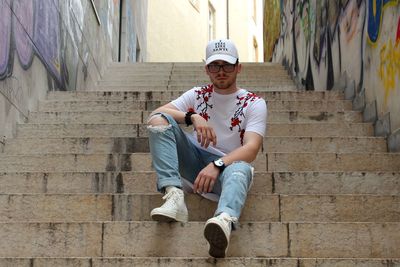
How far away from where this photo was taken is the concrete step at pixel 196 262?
108 inches

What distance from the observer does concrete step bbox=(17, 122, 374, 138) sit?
5.40m

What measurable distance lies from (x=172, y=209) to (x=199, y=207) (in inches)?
19.4

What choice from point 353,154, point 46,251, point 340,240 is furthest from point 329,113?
point 46,251

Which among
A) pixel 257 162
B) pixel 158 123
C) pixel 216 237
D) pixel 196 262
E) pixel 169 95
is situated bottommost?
pixel 196 262

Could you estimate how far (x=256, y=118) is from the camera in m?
3.57

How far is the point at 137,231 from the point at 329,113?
3116 millimetres

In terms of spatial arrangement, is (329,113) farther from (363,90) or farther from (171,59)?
(171,59)

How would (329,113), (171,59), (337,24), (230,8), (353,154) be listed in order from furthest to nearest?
(230,8), (171,59), (337,24), (329,113), (353,154)

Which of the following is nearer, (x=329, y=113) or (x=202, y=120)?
(x=202, y=120)

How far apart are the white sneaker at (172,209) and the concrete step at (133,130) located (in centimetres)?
227

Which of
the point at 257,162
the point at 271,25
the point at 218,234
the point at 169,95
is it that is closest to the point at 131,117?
the point at 169,95

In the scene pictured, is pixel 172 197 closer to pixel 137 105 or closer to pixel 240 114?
pixel 240 114

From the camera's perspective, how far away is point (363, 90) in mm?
5871

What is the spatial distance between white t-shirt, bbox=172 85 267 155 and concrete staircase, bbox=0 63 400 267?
1.14 feet
